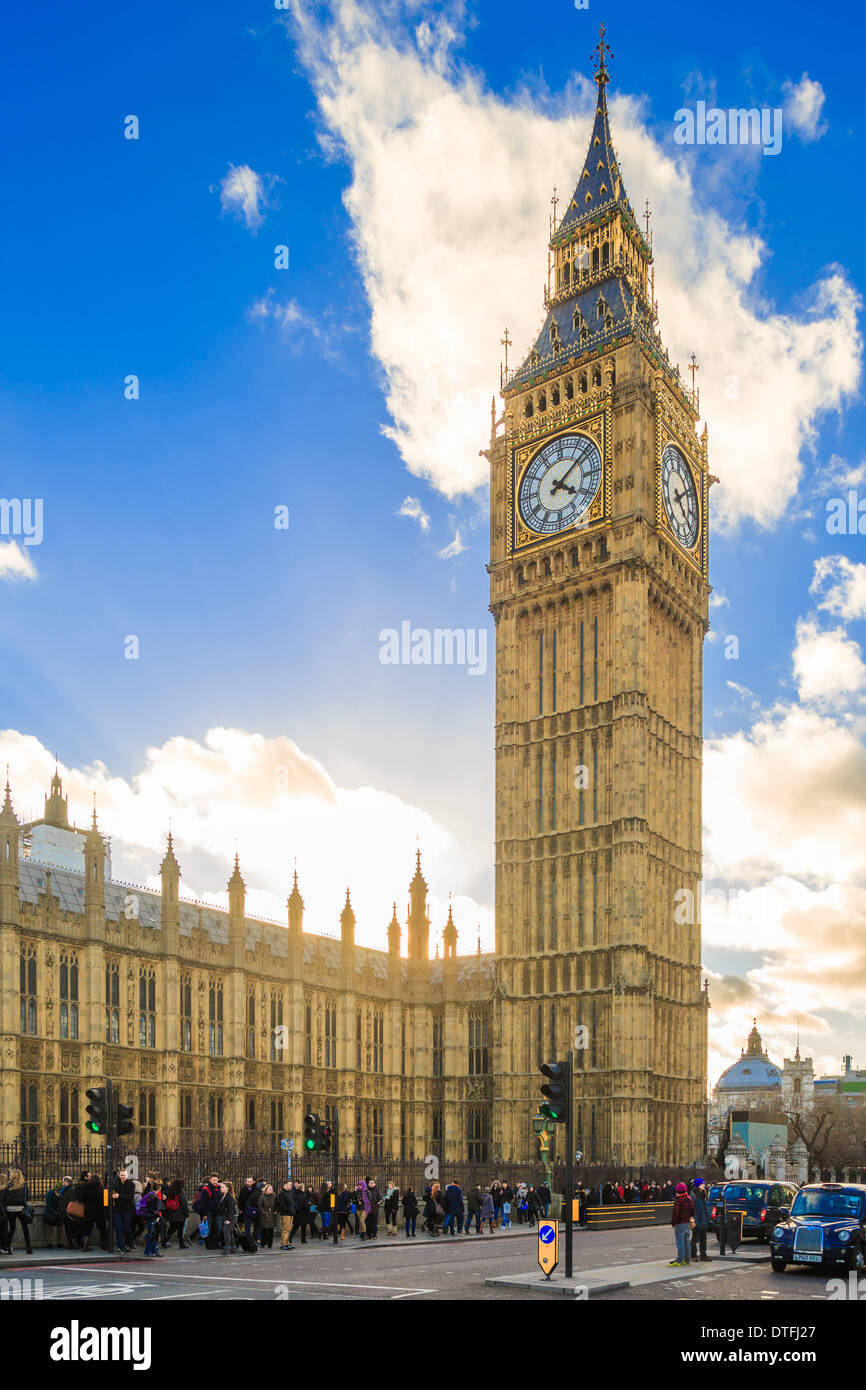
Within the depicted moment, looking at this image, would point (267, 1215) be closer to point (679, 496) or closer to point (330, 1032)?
point (330, 1032)

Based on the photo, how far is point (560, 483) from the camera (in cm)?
6712

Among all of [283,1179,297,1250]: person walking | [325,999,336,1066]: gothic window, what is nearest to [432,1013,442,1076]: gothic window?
[325,999,336,1066]: gothic window

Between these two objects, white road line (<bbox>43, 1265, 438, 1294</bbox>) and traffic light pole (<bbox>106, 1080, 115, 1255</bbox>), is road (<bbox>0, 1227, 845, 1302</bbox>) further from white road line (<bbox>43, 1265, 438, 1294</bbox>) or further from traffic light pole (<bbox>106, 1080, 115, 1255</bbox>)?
traffic light pole (<bbox>106, 1080, 115, 1255</bbox>)

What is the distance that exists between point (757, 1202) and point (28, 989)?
2664cm

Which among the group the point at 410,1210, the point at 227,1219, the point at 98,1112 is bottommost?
the point at 410,1210

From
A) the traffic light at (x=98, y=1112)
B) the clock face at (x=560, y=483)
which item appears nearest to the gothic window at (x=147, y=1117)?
the traffic light at (x=98, y=1112)

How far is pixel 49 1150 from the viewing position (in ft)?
101

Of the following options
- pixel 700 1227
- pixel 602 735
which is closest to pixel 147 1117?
pixel 602 735

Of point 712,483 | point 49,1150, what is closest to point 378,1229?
point 49,1150

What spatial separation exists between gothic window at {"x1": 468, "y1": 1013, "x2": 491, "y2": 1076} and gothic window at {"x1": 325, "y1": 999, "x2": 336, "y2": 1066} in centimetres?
809

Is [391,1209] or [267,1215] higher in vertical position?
[267,1215]

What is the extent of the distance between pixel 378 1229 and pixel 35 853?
32674 mm

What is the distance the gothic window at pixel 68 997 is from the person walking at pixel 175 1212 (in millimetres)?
20676

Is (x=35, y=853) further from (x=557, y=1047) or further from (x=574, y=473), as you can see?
(x=574, y=473)
